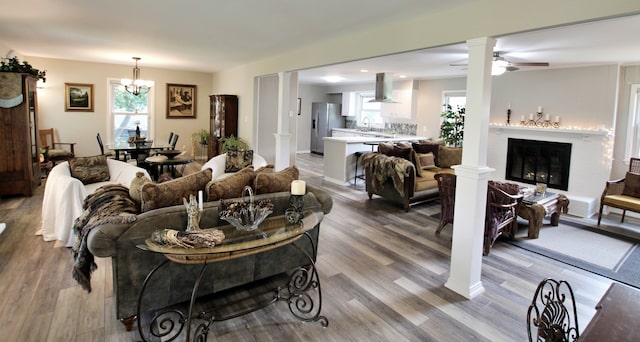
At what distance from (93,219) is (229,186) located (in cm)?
98

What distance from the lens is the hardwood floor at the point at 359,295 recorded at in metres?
2.52

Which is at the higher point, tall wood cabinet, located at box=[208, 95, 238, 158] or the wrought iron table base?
tall wood cabinet, located at box=[208, 95, 238, 158]

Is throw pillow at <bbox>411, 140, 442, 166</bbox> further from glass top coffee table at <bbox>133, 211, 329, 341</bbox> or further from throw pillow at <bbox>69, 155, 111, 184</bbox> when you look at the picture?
throw pillow at <bbox>69, 155, 111, 184</bbox>

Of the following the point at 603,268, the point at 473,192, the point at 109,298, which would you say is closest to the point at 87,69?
the point at 109,298

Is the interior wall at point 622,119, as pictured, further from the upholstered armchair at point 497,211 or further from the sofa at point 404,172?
the upholstered armchair at point 497,211

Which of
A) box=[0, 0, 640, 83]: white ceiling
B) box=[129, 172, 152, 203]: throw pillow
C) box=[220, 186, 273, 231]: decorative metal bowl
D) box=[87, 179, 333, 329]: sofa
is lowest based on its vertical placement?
box=[87, 179, 333, 329]: sofa

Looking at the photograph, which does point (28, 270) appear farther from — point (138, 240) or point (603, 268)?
point (603, 268)

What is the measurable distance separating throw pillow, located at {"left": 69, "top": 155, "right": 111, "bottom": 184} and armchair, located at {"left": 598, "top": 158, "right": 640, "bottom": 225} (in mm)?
6638

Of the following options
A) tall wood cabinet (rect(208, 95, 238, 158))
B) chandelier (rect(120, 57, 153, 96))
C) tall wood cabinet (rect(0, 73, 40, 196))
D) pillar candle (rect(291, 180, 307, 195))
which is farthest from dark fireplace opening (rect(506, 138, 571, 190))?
tall wood cabinet (rect(0, 73, 40, 196))

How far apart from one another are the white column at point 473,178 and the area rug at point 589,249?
1.50m

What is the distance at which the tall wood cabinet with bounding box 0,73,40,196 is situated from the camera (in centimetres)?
541

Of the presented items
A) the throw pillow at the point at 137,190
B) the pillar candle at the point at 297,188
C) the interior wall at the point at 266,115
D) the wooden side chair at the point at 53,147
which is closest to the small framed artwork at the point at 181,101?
the wooden side chair at the point at 53,147

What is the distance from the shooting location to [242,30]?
14.9ft

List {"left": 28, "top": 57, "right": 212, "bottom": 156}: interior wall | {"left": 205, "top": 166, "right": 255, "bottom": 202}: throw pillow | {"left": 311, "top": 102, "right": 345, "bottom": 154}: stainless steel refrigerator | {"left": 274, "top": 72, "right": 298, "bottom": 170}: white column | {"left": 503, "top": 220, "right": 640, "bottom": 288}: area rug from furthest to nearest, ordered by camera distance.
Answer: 1. {"left": 311, "top": 102, "right": 345, "bottom": 154}: stainless steel refrigerator
2. {"left": 28, "top": 57, "right": 212, "bottom": 156}: interior wall
3. {"left": 274, "top": 72, "right": 298, "bottom": 170}: white column
4. {"left": 503, "top": 220, "right": 640, "bottom": 288}: area rug
5. {"left": 205, "top": 166, "right": 255, "bottom": 202}: throw pillow
